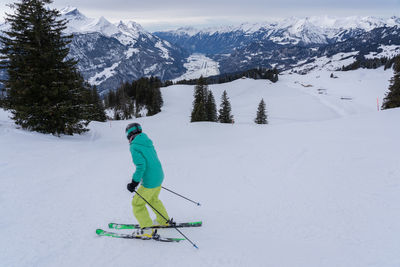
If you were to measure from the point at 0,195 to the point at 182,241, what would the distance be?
19.5ft

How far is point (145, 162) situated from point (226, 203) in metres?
3.28

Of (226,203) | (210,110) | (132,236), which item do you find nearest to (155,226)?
(132,236)

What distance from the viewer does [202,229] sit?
537 cm

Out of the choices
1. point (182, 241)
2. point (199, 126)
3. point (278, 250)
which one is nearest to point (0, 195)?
point (182, 241)

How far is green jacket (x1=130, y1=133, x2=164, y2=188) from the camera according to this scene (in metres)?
4.40

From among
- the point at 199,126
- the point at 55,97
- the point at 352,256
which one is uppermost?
the point at 55,97

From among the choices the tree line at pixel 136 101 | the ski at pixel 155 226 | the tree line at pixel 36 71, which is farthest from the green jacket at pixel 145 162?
the tree line at pixel 136 101

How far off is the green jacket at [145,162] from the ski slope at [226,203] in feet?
4.99

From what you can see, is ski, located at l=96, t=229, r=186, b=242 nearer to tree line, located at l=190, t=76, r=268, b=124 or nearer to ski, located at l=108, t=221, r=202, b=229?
ski, located at l=108, t=221, r=202, b=229

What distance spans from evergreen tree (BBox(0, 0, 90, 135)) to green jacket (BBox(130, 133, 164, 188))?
12.1m

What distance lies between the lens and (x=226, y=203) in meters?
6.57

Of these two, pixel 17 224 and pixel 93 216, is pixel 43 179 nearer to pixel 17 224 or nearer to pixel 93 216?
pixel 17 224

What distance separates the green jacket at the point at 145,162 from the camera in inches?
173

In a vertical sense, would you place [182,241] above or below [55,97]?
below
